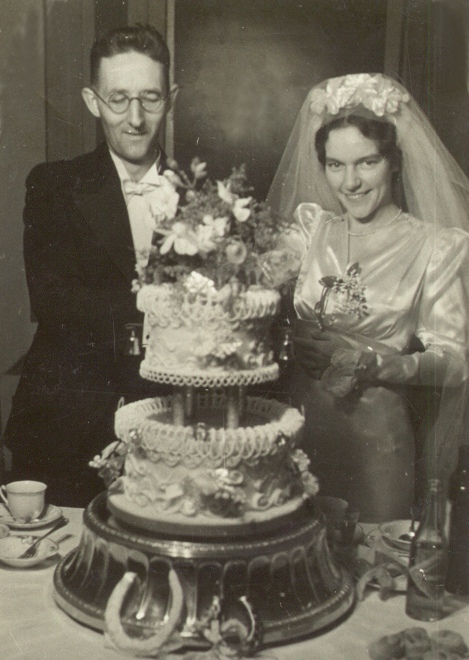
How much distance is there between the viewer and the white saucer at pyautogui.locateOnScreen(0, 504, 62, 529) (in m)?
2.04

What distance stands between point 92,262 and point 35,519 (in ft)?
A: 2.92

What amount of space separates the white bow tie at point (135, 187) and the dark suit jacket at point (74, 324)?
0.03m

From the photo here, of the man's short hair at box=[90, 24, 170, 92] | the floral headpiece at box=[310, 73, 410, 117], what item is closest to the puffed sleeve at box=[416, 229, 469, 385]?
the floral headpiece at box=[310, 73, 410, 117]

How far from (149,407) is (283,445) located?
43 cm

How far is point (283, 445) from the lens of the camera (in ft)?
5.54

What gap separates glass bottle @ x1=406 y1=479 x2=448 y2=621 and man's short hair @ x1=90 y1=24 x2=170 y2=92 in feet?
5.20

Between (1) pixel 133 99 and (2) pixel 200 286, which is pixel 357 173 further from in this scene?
(2) pixel 200 286

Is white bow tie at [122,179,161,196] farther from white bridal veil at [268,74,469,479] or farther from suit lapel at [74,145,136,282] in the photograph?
white bridal veil at [268,74,469,479]

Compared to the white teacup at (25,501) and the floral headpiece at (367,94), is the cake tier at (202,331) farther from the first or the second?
the floral headpiece at (367,94)

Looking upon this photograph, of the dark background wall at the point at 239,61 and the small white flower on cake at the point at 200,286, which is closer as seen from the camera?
the small white flower on cake at the point at 200,286

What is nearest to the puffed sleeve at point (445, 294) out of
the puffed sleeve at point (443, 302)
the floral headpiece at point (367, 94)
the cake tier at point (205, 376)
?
the puffed sleeve at point (443, 302)

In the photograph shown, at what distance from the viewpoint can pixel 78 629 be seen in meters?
1.62

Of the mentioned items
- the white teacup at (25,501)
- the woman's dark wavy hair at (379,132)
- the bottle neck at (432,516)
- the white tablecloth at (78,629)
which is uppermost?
the woman's dark wavy hair at (379,132)

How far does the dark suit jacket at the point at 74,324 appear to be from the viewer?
2455 mm
